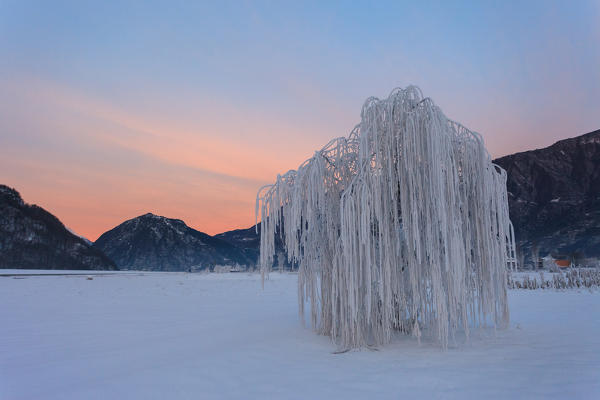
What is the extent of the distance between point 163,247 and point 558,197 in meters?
115

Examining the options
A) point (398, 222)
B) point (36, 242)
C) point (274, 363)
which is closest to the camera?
point (274, 363)

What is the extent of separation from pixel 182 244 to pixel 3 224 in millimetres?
72846

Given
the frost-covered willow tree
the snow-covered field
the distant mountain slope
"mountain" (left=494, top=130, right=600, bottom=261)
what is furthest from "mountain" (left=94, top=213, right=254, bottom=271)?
the frost-covered willow tree

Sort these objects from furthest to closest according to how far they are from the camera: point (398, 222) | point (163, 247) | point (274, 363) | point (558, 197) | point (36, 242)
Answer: point (163, 247)
point (558, 197)
point (36, 242)
point (398, 222)
point (274, 363)

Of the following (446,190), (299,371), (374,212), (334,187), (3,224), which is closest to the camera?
(299,371)

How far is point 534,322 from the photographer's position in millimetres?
6383

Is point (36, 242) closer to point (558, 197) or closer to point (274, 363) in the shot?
point (274, 363)

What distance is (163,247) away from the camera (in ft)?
401

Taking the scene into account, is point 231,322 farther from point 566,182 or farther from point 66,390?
point 566,182

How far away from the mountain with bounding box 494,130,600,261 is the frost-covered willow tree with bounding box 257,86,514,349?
45094mm

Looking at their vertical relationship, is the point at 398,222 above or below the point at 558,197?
below

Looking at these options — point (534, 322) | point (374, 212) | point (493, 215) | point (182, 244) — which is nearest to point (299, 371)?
point (374, 212)

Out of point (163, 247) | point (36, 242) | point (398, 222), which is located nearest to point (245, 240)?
point (163, 247)

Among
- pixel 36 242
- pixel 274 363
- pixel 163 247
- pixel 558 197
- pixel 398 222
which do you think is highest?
pixel 558 197
